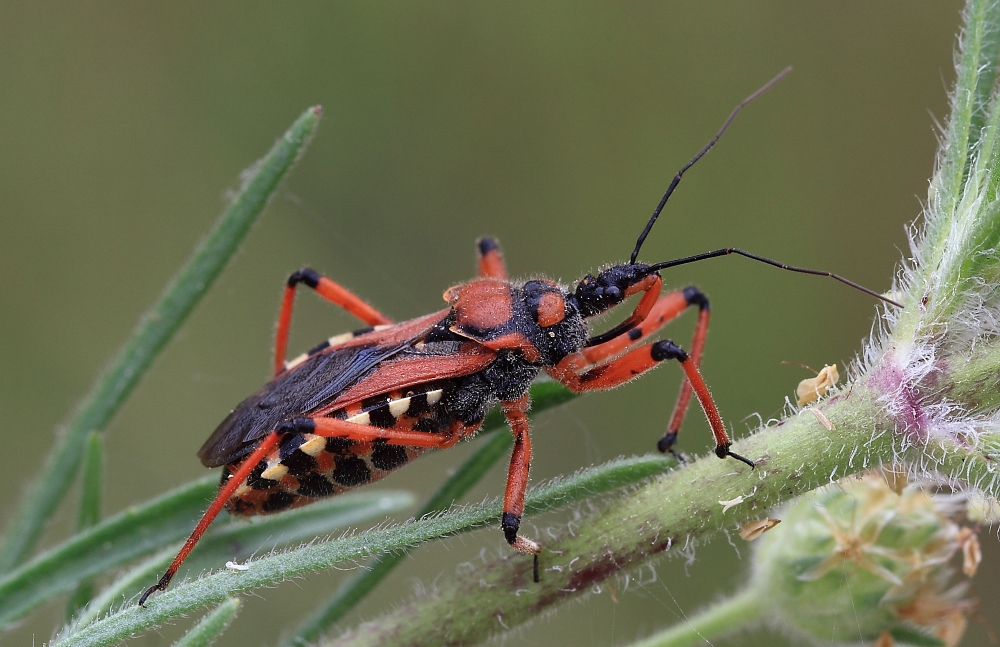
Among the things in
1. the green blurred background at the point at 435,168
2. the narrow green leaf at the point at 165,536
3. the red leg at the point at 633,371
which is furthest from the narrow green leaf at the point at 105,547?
the green blurred background at the point at 435,168

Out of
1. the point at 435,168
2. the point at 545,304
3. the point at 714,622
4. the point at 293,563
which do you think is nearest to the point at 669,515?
the point at 714,622

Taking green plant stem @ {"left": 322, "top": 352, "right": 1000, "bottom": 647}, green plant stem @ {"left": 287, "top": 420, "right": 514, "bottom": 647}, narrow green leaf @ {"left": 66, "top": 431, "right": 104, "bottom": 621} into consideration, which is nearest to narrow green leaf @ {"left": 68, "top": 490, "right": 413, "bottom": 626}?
narrow green leaf @ {"left": 66, "top": 431, "right": 104, "bottom": 621}

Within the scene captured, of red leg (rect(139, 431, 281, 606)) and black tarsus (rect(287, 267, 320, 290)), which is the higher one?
black tarsus (rect(287, 267, 320, 290))

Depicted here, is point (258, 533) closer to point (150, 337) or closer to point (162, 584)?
point (162, 584)

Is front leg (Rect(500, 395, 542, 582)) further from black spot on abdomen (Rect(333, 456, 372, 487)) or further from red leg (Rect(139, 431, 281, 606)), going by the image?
red leg (Rect(139, 431, 281, 606))

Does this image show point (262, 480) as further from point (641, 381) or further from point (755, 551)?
point (641, 381)

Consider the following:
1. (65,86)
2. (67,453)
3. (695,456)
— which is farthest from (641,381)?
(65,86)
